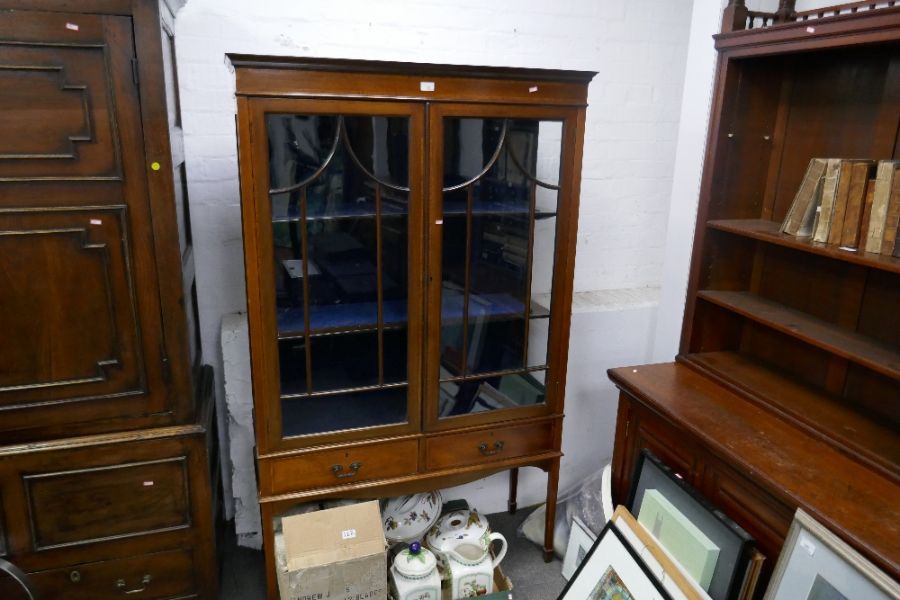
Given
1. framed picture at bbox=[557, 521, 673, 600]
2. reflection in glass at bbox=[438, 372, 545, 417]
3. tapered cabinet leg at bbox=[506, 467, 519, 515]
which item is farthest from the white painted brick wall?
framed picture at bbox=[557, 521, 673, 600]

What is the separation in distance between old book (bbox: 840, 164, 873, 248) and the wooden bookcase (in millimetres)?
45

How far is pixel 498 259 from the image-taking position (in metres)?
1.98

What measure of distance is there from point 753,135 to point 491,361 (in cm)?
106

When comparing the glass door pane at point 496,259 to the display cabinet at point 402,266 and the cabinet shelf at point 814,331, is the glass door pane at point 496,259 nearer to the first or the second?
the display cabinet at point 402,266

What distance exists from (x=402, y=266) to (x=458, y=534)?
961 millimetres

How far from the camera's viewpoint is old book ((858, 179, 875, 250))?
154cm

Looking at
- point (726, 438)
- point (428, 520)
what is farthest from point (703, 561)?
point (428, 520)

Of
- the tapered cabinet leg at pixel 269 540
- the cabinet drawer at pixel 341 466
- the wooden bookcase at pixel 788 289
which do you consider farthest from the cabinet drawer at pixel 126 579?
the wooden bookcase at pixel 788 289

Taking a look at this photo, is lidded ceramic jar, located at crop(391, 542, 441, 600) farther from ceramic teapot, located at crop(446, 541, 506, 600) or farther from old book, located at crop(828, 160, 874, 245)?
old book, located at crop(828, 160, 874, 245)

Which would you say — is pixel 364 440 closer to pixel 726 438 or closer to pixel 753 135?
pixel 726 438

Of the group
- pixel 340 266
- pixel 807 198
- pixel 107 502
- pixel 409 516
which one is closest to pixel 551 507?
pixel 409 516

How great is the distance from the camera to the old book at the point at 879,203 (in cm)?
149

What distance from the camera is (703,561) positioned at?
1.64 m

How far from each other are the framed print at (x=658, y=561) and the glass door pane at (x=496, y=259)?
0.48 m
